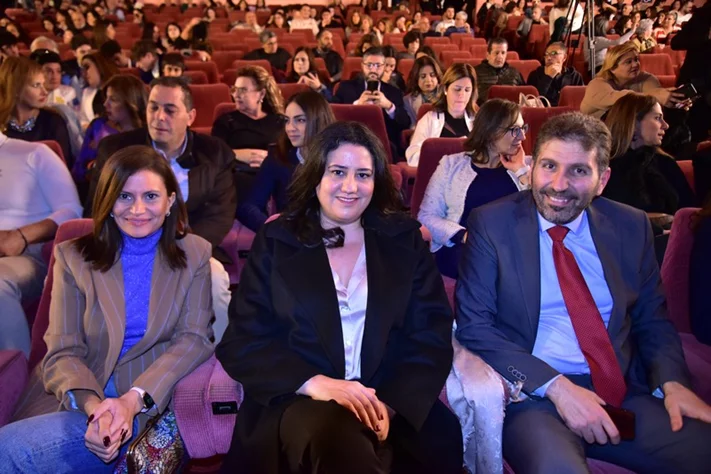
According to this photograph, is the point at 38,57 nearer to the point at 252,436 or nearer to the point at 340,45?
the point at 252,436

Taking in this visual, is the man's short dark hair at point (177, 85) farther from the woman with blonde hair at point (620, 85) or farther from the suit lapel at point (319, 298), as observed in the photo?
the woman with blonde hair at point (620, 85)

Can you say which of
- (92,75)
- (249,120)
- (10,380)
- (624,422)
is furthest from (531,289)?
(92,75)

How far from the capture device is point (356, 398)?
1465 mm

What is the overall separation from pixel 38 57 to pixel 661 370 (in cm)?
494

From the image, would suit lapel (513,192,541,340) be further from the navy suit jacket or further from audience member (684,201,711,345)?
audience member (684,201,711,345)

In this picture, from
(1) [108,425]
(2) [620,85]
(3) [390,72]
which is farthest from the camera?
(3) [390,72]

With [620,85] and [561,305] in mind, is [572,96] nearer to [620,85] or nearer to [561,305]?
[620,85]

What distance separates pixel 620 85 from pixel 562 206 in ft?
9.25

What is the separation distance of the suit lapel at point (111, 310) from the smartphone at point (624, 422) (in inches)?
48.7

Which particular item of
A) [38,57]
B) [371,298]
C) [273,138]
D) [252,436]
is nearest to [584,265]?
[371,298]

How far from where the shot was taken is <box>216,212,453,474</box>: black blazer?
1531 millimetres

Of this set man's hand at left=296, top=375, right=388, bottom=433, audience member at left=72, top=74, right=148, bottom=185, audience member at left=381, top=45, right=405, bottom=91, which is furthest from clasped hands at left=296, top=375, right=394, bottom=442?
audience member at left=381, top=45, right=405, bottom=91

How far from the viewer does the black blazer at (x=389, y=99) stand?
14.9ft

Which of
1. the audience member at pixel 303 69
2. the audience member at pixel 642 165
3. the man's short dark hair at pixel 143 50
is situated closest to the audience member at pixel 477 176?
the audience member at pixel 642 165
